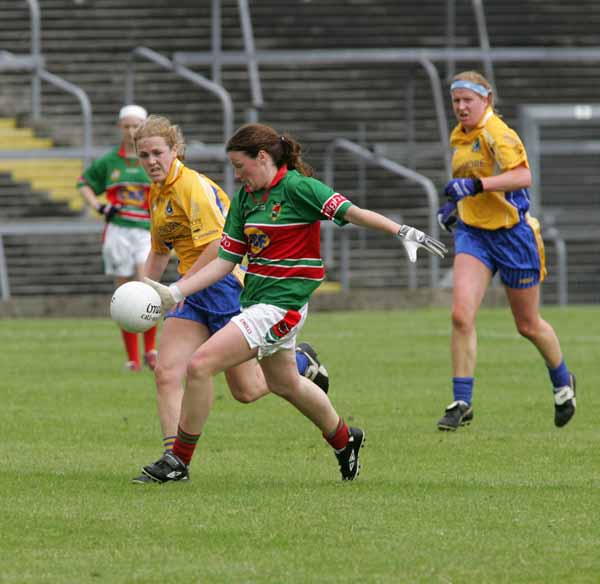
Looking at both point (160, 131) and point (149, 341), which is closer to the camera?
point (160, 131)

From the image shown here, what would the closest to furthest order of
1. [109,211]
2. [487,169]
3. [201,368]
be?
1. [201,368]
2. [487,169]
3. [109,211]

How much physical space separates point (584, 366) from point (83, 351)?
17.2 feet

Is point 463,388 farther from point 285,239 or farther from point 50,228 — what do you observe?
point 50,228

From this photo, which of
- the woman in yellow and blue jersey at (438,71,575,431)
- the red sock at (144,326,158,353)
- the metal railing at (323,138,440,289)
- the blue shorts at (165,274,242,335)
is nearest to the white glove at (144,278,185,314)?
the blue shorts at (165,274,242,335)

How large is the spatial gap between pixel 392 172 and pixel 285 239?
18.4 metres

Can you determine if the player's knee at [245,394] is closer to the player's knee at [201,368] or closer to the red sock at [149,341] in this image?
the player's knee at [201,368]

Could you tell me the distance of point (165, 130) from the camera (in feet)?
28.5

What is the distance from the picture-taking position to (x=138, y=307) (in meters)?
Answer: 7.95

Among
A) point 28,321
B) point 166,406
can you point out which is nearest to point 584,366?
point 166,406

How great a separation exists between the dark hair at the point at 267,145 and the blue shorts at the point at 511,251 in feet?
9.85

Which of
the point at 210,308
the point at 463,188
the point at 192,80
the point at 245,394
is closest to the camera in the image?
the point at 210,308

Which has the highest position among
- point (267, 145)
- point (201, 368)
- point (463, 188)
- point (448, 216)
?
point (267, 145)

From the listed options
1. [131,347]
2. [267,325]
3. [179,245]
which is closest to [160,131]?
[179,245]

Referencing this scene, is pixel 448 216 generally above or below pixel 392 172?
above
